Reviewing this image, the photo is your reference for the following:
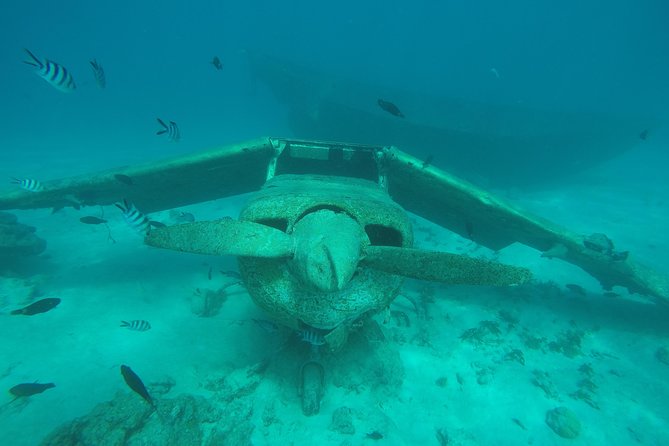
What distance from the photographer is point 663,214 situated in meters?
16.8

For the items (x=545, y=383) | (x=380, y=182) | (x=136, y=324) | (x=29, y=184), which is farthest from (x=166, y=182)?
(x=545, y=383)

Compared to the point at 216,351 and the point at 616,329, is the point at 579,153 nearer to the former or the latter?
the point at 616,329

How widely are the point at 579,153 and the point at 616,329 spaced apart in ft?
52.6

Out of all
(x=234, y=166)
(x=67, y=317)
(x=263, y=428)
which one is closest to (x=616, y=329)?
(x=263, y=428)

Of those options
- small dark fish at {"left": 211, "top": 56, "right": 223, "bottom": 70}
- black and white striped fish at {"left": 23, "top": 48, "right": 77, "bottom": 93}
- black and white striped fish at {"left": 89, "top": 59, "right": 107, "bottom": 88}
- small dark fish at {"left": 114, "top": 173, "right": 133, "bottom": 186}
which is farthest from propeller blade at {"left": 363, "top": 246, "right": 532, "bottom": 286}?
small dark fish at {"left": 211, "top": 56, "right": 223, "bottom": 70}

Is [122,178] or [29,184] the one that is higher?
[122,178]

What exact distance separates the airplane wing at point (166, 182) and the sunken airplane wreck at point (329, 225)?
0.03 metres

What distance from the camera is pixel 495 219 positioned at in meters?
7.41

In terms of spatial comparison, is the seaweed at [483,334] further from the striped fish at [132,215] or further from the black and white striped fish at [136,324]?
the striped fish at [132,215]

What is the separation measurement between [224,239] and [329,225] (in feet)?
3.60

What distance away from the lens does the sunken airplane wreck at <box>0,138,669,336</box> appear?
2.99 meters

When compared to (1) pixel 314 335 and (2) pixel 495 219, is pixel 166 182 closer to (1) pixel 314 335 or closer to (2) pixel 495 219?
(1) pixel 314 335

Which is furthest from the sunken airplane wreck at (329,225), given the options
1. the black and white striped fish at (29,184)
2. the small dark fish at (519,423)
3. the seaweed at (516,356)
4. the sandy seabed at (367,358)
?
the small dark fish at (519,423)

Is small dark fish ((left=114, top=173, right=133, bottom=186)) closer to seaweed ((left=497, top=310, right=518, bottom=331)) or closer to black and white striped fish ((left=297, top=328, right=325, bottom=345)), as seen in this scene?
black and white striped fish ((left=297, top=328, right=325, bottom=345))
